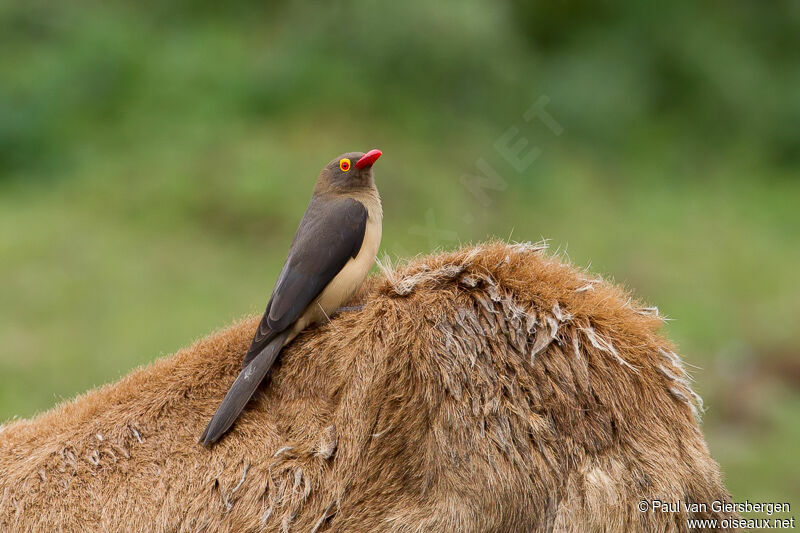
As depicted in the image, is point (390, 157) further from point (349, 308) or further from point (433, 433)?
point (433, 433)

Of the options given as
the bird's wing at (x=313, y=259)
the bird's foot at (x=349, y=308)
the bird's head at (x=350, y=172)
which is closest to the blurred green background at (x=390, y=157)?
the bird's head at (x=350, y=172)

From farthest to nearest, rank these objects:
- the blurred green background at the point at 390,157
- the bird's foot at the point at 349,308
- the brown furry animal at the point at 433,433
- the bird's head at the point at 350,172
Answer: the blurred green background at the point at 390,157
the bird's head at the point at 350,172
the bird's foot at the point at 349,308
the brown furry animal at the point at 433,433

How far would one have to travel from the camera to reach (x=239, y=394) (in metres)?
2.08

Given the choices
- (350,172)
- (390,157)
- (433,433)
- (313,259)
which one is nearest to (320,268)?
(313,259)

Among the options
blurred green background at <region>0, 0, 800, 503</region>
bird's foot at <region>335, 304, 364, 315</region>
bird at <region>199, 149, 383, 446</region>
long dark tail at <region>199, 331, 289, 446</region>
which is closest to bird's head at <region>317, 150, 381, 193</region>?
bird at <region>199, 149, 383, 446</region>

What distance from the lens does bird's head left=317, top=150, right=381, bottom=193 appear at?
8.03 ft

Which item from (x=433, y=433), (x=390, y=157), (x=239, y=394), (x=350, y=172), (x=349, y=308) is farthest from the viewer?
(x=390, y=157)

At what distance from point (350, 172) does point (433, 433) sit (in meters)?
0.88

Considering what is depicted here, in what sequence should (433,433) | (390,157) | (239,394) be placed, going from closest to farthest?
(433,433) → (239,394) → (390,157)

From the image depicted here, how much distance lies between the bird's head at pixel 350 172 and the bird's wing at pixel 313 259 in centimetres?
7

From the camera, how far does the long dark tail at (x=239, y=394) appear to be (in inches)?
81.0

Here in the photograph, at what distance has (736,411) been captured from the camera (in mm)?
4805

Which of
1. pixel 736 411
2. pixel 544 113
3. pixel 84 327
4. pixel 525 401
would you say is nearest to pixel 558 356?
pixel 525 401

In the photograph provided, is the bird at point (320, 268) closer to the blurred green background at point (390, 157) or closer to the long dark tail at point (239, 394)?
the long dark tail at point (239, 394)
